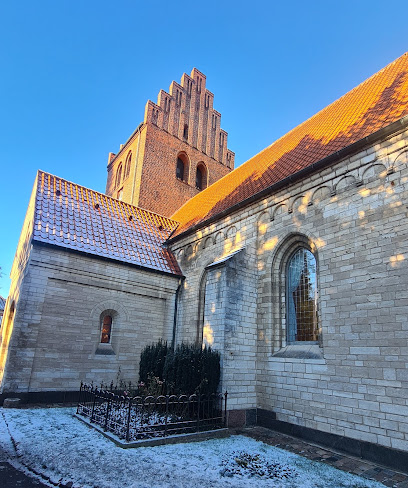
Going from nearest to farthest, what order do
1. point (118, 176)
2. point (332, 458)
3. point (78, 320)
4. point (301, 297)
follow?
point (332, 458)
point (301, 297)
point (78, 320)
point (118, 176)

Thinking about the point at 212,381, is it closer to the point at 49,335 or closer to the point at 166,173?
the point at 49,335

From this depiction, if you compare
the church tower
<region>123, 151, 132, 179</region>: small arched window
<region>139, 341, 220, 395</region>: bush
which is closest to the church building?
<region>139, 341, 220, 395</region>: bush

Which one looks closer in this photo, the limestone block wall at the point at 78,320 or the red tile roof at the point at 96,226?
the limestone block wall at the point at 78,320

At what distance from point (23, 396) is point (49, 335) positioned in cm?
183

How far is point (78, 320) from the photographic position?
11.5 metres

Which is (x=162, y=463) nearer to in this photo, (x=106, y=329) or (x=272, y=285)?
(x=272, y=285)

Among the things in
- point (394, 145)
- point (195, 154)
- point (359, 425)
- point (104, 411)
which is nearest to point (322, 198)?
point (394, 145)

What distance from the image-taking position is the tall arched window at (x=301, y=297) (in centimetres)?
884

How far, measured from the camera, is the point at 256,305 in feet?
33.0

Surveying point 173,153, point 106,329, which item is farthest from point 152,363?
point 173,153

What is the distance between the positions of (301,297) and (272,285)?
0.93 m

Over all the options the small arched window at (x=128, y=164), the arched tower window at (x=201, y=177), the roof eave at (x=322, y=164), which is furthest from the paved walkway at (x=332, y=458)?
the small arched window at (x=128, y=164)

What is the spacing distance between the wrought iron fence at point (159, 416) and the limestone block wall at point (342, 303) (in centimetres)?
70

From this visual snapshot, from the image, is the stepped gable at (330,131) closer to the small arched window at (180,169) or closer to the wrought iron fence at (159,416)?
the wrought iron fence at (159,416)
